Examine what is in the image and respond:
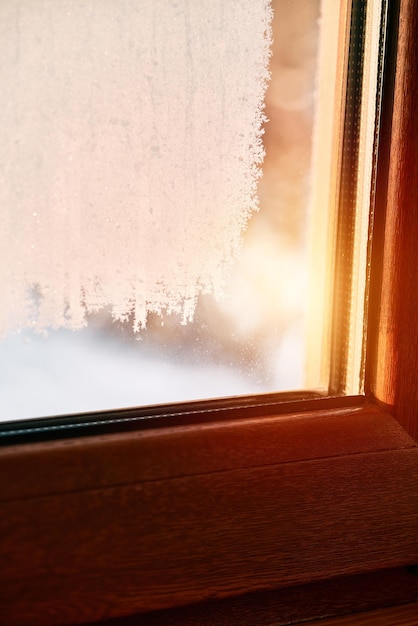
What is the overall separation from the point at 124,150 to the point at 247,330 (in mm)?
382

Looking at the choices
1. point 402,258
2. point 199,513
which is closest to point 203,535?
point 199,513

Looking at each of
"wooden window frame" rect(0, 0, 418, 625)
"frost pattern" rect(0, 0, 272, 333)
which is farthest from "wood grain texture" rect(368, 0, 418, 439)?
"frost pattern" rect(0, 0, 272, 333)

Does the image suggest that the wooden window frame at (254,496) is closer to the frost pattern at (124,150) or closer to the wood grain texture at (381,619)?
the wood grain texture at (381,619)

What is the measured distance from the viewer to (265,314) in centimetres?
82

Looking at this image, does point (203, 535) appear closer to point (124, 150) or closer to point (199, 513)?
point (199, 513)

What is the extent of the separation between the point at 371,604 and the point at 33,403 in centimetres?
63

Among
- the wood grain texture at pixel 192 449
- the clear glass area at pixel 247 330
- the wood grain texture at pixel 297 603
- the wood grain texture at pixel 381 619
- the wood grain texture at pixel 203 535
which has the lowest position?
the wood grain texture at pixel 381 619

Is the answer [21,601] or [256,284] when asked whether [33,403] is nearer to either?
[21,601]

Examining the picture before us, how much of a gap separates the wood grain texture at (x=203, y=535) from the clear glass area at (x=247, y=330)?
6.7 inches

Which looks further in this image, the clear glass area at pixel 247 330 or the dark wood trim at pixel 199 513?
the clear glass area at pixel 247 330

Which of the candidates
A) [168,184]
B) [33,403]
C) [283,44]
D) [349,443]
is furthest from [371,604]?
[283,44]

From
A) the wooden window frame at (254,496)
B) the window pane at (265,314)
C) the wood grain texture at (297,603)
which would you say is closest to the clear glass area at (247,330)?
the window pane at (265,314)

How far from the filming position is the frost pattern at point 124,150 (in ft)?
2.25

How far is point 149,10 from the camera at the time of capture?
70 cm
